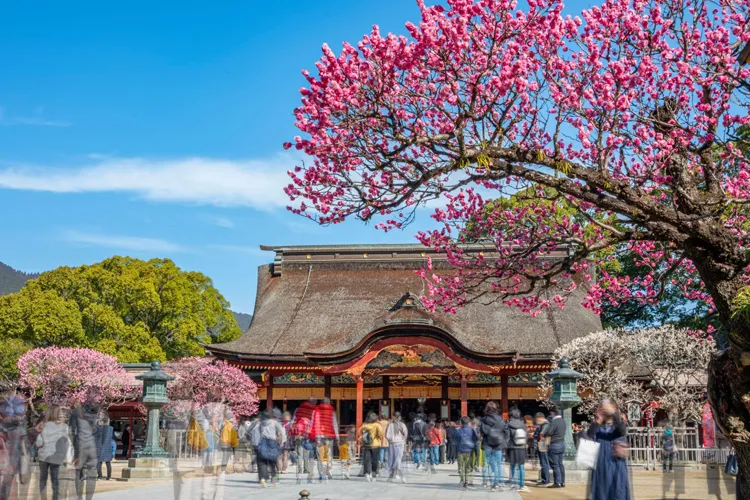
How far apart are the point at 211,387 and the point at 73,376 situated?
19.0 feet

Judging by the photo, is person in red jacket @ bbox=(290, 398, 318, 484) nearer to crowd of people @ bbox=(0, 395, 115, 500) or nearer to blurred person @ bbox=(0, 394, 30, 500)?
crowd of people @ bbox=(0, 395, 115, 500)

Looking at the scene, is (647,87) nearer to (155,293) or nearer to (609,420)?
(609,420)

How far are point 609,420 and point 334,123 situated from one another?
15.9 ft

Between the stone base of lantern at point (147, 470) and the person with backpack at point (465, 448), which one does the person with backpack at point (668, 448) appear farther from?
the stone base of lantern at point (147, 470)

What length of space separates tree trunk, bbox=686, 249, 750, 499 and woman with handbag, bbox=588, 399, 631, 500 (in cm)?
118

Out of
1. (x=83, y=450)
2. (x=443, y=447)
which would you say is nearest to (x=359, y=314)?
(x=443, y=447)

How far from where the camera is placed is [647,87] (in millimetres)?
10711

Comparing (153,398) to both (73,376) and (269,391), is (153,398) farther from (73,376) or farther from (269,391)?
(73,376)

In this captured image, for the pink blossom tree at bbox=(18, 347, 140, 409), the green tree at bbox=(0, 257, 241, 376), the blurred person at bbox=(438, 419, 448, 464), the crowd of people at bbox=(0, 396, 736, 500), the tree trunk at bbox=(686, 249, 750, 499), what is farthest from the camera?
the green tree at bbox=(0, 257, 241, 376)

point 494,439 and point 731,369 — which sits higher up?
point 731,369

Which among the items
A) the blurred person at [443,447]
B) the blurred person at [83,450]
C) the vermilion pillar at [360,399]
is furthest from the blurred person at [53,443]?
the vermilion pillar at [360,399]

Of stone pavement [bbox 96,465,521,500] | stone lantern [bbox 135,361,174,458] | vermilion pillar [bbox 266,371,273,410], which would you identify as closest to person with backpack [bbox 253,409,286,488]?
stone pavement [bbox 96,465,521,500]

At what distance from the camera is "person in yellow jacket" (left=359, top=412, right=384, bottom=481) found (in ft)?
59.6

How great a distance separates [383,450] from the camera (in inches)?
768
